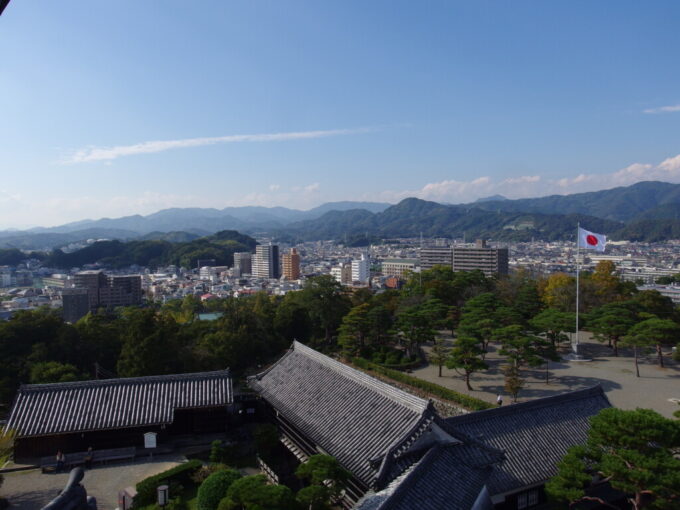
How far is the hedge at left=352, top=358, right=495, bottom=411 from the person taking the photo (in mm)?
18444

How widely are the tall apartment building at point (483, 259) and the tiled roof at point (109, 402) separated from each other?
87.1 meters

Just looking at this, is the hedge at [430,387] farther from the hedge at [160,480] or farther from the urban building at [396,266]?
the urban building at [396,266]

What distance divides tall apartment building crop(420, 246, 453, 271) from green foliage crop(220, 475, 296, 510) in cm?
10668

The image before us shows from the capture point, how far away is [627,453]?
30.2 feet

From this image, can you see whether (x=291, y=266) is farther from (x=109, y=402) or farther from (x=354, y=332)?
(x=109, y=402)

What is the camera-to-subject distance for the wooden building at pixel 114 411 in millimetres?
15062

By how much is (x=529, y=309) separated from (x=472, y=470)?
26789 mm

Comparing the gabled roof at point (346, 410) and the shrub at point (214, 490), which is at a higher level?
the gabled roof at point (346, 410)

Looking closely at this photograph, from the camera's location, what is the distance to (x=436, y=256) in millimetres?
118125

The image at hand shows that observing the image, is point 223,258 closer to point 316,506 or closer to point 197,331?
point 197,331

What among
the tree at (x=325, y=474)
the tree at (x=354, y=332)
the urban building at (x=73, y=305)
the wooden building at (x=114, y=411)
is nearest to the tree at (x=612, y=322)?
the tree at (x=354, y=332)

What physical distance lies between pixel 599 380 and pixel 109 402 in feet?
73.4

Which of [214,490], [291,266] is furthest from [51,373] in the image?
[291,266]

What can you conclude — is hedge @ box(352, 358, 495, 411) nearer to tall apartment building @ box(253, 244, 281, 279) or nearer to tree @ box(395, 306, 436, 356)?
tree @ box(395, 306, 436, 356)
